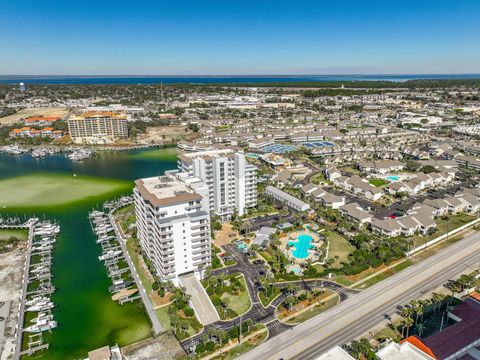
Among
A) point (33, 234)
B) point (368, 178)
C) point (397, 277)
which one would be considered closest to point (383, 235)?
point (397, 277)

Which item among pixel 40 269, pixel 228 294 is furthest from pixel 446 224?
pixel 40 269

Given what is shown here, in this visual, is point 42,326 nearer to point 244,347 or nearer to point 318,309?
point 244,347

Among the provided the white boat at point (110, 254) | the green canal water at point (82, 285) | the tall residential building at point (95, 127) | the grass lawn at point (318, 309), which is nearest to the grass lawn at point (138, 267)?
the white boat at point (110, 254)

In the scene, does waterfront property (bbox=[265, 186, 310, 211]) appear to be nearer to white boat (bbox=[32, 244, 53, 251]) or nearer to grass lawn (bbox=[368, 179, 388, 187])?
grass lawn (bbox=[368, 179, 388, 187])

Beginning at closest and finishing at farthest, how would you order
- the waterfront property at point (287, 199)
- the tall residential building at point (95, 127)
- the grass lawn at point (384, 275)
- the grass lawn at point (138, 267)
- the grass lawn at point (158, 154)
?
the grass lawn at point (384, 275)
the grass lawn at point (138, 267)
the waterfront property at point (287, 199)
the grass lawn at point (158, 154)
the tall residential building at point (95, 127)

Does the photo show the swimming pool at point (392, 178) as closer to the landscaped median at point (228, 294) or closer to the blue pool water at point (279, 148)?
the blue pool water at point (279, 148)

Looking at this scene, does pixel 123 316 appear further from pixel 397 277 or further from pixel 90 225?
pixel 397 277
